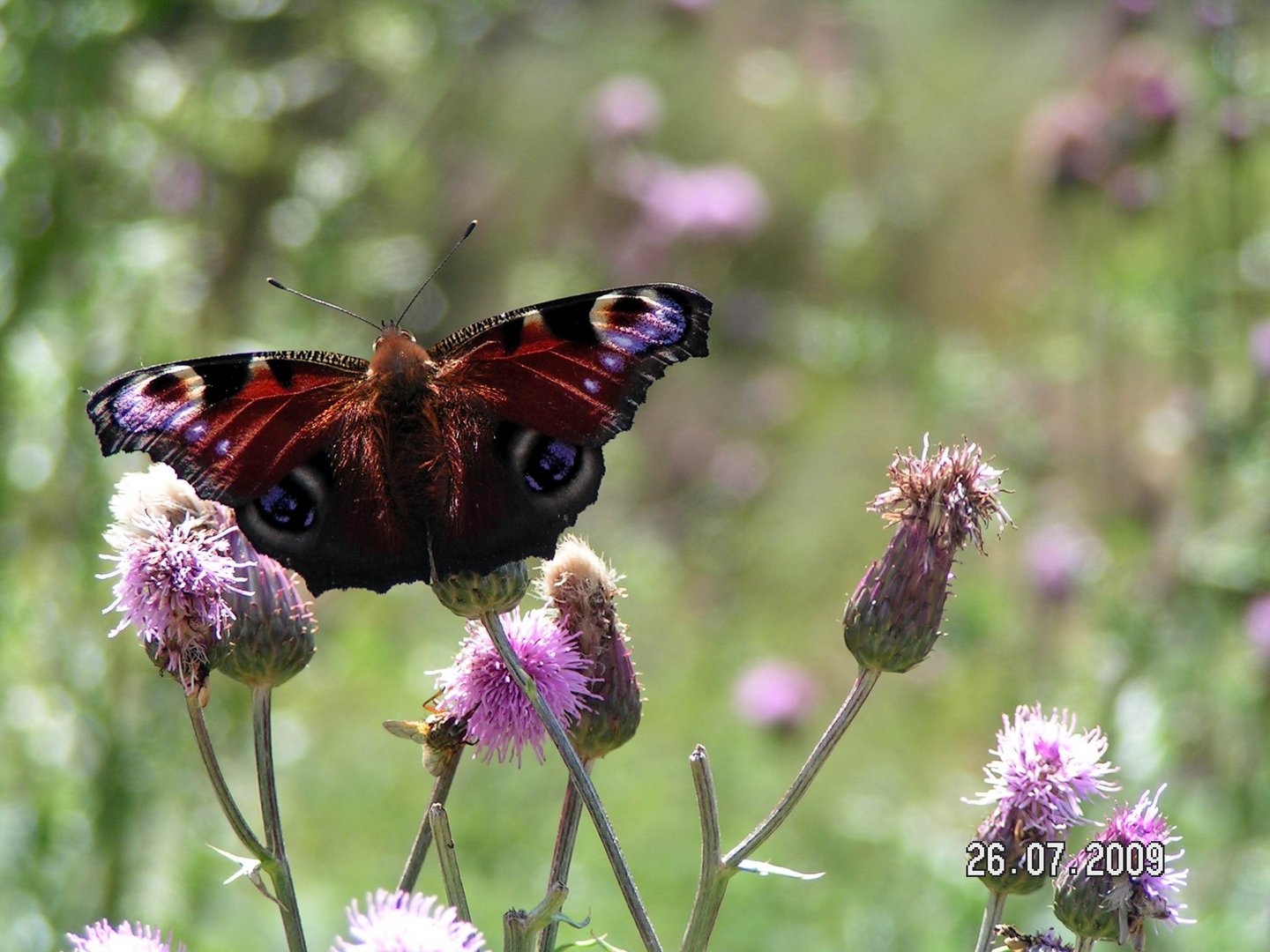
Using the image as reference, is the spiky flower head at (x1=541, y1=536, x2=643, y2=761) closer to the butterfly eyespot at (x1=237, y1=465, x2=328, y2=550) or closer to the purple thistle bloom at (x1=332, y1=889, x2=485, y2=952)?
the butterfly eyespot at (x1=237, y1=465, x2=328, y2=550)

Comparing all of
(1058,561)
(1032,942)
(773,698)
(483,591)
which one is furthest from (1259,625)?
(483,591)

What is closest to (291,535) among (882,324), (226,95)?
(226,95)

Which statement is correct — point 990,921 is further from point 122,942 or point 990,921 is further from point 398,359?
point 398,359

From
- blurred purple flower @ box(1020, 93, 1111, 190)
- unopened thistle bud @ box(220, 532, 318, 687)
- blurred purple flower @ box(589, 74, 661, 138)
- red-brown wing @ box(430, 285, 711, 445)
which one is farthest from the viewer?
blurred purple flower @ box(589, 74, 661, 138)

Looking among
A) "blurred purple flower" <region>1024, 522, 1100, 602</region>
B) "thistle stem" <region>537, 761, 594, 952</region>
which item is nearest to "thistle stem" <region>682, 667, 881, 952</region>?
"thistle stem" <region>537, 761, 594, 952</region>

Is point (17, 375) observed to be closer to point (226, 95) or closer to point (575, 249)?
point (226, 95)

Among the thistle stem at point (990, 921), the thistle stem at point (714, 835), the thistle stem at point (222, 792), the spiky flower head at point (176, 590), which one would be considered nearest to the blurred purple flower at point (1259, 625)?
the thistle stem at point (990, 921)
